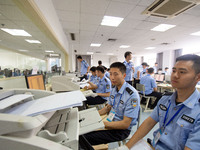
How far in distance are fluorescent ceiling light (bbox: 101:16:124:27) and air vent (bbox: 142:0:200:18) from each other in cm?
75

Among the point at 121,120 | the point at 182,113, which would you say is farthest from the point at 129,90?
the point at 182,113

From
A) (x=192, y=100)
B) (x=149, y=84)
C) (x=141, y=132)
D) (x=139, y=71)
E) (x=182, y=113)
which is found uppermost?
(x=139, y=71)

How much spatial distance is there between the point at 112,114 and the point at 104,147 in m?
0.45

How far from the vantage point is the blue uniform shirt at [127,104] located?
39.7 inches

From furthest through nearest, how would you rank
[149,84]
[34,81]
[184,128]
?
[149,84]
[34,81]
[184,128]

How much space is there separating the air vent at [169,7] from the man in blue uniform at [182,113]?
198cm

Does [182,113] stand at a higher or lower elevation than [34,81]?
lower

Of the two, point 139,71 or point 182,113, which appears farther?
point 139,71

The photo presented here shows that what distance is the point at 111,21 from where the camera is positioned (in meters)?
3.05

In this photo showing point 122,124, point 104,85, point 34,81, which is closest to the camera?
point 122,124

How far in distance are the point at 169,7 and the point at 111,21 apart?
1503mm

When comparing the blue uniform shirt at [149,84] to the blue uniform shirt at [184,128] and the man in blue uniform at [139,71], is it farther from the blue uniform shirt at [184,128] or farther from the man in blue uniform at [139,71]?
the blue uniform shirt at [184,128]

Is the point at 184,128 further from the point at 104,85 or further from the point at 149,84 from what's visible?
the point at 149,84

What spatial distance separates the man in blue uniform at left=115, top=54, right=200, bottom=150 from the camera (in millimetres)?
643
